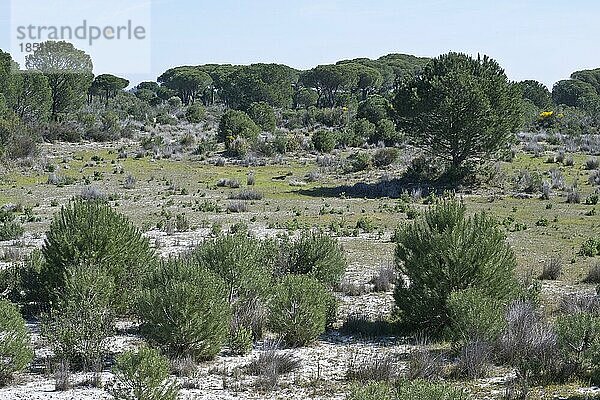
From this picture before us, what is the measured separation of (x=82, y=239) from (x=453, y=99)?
697 inches

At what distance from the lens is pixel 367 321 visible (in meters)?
11.1

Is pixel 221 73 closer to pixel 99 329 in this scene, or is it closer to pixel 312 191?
pixel 312 191

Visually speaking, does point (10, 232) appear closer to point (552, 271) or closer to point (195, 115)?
point (552, 271)

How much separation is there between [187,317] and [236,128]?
33.5 metres

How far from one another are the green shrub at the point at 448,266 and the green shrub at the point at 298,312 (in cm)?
132

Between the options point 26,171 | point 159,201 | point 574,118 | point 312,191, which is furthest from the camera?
point 574,118

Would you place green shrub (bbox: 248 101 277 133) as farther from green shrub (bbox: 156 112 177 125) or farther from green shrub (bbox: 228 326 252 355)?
green shrub (bbox: 228 326 252 355)

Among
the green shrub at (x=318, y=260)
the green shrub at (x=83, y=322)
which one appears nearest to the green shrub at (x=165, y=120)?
the green shrub at (x=318, y=260)

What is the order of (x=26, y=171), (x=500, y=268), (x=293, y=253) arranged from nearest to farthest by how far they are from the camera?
(x=500, y=268), (x=293, y=253), (x=26, y=171)

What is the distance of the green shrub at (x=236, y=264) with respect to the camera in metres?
10.7

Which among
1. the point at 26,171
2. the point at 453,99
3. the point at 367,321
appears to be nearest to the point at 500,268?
the point at 367,321

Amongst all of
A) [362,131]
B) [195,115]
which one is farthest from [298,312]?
[195,115]

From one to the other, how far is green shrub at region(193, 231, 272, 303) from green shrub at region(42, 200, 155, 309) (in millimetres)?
1111

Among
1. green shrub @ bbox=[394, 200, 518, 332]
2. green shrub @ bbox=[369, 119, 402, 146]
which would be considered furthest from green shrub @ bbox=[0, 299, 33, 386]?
green shrub @ bbox=[369, 119, 402, 146]
